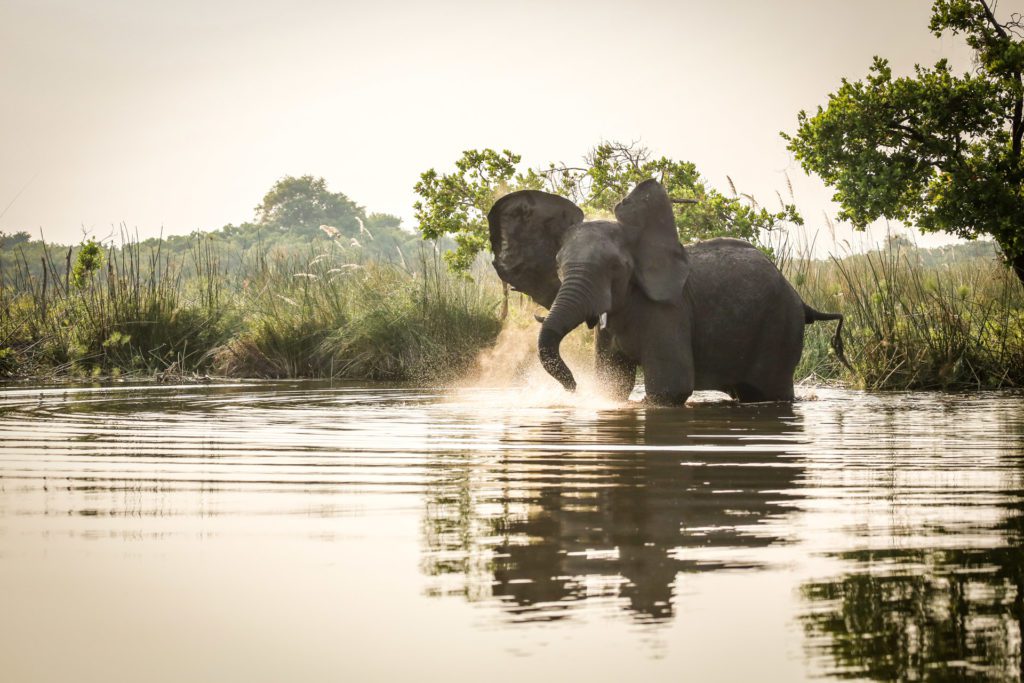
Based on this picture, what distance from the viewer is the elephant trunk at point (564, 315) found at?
27.0ft

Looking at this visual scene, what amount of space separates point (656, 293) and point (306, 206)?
57.6 m

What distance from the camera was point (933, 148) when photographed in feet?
39.4

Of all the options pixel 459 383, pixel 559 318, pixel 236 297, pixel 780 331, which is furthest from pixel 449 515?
pixel 236 297

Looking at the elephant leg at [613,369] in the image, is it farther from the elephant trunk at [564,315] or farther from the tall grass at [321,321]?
the tall grass at [321,321]

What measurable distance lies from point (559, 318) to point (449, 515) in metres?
4.55

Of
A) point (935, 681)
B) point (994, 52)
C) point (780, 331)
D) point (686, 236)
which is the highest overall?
point (994, 52)

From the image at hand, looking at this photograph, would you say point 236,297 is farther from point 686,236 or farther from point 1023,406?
point 1023,406

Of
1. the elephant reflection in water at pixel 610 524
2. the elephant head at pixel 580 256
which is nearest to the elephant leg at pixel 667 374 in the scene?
the elephant head at pixel 580 256

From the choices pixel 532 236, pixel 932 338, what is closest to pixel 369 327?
pixel 532 236

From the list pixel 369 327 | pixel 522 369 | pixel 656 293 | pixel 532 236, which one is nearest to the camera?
pixel 656 293

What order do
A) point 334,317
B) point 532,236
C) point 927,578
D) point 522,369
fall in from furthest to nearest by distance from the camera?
1. point 334,317
2. point 522,369
3. point 532,236
4. point 927,578

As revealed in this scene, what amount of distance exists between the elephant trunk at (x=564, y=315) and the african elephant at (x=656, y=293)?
0.01 m

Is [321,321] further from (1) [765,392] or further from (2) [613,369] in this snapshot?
(1) [765,392]

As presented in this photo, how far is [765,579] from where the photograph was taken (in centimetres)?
275
